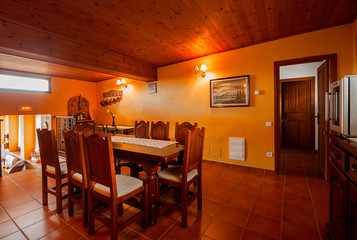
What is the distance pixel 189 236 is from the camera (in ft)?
5.33

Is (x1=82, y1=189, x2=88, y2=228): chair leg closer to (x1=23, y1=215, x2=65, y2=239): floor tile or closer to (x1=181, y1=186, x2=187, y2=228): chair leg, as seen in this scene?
(x1=23, y1=215, x2=65, y2=239): floor tile

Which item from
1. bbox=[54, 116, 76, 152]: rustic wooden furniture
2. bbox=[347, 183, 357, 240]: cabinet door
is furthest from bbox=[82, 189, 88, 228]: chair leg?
bbox=[54, 116, 76, 152]: rustic wooden furniture

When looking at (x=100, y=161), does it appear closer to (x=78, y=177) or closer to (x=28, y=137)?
(x=78, y=177)

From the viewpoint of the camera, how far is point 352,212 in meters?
1.09

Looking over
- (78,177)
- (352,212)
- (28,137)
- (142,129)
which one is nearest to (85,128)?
(142,129)

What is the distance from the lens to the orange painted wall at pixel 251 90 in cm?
275

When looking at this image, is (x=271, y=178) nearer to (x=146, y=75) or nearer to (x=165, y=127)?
(x=165, y=127)

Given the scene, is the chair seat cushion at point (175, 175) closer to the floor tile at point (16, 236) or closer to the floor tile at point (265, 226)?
the floor tile at point (265, 226)

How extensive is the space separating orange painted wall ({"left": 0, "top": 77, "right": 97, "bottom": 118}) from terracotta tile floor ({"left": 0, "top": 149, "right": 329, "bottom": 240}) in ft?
8.63

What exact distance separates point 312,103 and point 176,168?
4.87 metres

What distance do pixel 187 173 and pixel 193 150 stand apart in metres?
0.25

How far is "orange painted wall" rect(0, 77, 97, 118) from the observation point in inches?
179

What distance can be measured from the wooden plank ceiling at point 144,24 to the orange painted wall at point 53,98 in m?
2.81

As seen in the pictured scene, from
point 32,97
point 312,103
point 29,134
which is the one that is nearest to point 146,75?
point 32,97
